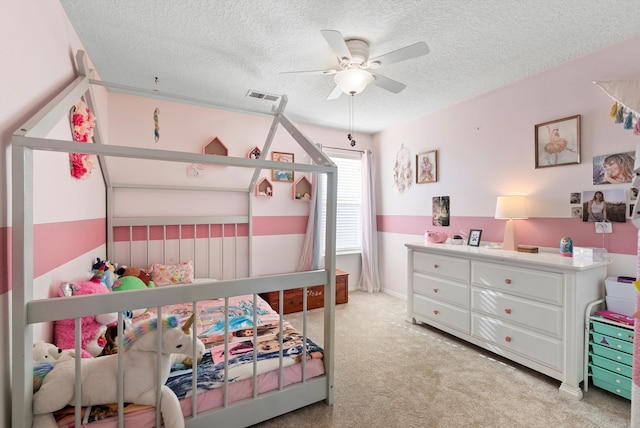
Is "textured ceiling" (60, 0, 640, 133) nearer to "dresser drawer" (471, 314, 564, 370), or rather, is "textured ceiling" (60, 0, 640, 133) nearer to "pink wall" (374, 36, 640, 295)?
"pink wall" (374, 36, 640, 295)

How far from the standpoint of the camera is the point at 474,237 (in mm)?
2912

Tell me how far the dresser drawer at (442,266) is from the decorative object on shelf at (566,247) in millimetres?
672

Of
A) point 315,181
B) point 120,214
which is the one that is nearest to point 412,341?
point 315,181

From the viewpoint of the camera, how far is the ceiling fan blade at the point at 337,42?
156cm

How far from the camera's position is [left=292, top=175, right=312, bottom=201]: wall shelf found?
3.70m

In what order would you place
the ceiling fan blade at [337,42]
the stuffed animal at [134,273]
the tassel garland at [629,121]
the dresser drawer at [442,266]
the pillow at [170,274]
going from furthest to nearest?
the pillow at [170,274] < the dresser drawer at [442,266] < the stuffed animal at [134,273] < the tassel garland at [629,121] < the ceiling fan blade at [337,42]

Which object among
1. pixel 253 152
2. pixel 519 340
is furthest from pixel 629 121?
pixel 253 152

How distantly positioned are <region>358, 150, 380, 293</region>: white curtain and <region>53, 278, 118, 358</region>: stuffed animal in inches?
124

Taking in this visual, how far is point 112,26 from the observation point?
5.98ft

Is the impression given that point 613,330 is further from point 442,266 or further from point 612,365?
point 442,266

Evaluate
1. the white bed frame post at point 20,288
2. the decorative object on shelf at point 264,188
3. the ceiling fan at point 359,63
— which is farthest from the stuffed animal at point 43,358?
the decorative object on shelf at point 264,188

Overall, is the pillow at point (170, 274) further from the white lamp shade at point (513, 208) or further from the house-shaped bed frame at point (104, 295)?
the white lamp shade at point (513, 208)

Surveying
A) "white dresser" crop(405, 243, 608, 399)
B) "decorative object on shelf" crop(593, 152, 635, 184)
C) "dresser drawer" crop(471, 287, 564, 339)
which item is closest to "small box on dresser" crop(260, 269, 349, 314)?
"white dresser" crop(405, 243, 608, 399)

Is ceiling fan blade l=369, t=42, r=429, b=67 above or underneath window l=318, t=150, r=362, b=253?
above
